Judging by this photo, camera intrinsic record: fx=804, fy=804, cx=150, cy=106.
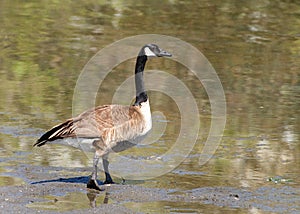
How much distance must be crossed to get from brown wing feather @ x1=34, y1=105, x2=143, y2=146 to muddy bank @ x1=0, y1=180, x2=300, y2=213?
57cm

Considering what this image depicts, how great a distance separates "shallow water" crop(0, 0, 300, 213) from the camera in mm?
9953

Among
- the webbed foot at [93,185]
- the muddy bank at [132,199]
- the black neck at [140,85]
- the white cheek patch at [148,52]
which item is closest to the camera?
the muddy bank at [132,199]

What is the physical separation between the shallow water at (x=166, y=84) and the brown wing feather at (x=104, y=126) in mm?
642

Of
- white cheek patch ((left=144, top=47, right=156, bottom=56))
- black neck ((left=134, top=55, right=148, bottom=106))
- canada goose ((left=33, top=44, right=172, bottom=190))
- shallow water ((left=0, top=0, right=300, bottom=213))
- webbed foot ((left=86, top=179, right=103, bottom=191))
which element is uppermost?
white cheek patch ((left=144, top=47, right=156, bottom=56))

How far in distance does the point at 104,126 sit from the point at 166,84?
5.06 m

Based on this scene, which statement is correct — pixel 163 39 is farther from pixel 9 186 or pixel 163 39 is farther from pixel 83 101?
pixel 9 186

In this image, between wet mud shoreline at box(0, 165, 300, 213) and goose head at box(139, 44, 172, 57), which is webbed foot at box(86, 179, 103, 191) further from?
goose head at box(139, 44, 172, 57)

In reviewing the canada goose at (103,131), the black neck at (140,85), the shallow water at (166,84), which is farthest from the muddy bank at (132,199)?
the black neck at (140,85)

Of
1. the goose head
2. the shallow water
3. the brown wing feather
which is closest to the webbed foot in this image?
the brown wing feather

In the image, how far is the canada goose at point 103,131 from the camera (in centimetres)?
902

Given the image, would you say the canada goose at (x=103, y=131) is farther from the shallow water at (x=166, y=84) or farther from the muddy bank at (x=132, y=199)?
the shallow water at (x=166, y=84)

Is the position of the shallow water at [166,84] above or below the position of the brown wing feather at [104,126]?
below

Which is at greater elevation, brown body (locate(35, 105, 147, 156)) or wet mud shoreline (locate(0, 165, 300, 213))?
brown body (locate(35, 105, 147, 156))

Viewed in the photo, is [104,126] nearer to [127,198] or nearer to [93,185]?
[93,185]
